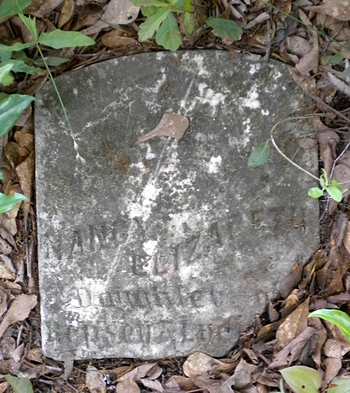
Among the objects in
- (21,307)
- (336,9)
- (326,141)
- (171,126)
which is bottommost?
(21,307)

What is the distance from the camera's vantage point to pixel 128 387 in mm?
1651

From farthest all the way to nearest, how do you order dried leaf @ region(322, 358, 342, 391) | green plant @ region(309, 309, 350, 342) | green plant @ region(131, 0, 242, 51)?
dried leaf @ region(322, 358, 342, 391) < green plant @ region(131, 0, 242, 51) < green plant @ region(309, 309, 350, 342)

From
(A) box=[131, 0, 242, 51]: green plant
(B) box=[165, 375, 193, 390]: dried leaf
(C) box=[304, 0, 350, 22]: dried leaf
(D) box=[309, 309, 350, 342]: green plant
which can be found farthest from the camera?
(B) box=[165, 375, 193, 390]: dried leaf

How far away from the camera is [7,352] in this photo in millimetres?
1705

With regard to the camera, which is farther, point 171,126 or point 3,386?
point 3,386

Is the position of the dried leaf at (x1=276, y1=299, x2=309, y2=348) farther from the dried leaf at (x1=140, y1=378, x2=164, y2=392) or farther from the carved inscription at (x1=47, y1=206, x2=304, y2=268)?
the dried leaf at (x1=140, y1=378, x2=164, y2=392)

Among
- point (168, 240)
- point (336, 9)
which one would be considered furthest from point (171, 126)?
point (336, 9)

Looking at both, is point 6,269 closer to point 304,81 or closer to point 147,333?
point 147,333

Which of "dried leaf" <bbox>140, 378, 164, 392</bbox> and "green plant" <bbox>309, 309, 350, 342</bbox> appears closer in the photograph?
"green plant" <bbox>309, 309, 350, 342</bbox>

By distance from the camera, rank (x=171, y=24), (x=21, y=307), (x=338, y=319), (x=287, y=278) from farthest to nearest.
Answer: (x=21, y=307)
(x=287, y=278)
(x=171, y=24)
(x=338, y=319)

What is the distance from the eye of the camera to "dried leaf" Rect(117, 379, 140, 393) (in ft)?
5.41

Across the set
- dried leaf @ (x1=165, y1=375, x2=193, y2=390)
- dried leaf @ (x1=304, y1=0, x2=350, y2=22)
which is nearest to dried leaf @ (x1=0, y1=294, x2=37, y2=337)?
dried leaf @ (x1=165, y1=375, x2=193, y2=390)

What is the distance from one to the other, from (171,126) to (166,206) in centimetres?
27

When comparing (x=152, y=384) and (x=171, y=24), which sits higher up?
(x=171, y=24)
